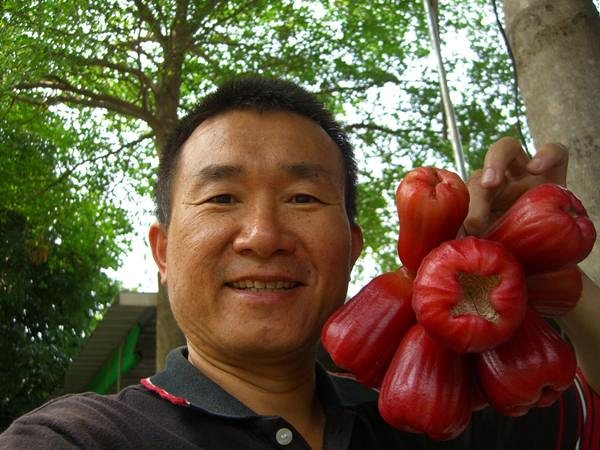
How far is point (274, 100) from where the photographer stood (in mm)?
2143

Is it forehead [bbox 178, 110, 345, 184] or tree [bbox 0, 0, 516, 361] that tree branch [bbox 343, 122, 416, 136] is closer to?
tree [bbox 0, 0, 516, 361]

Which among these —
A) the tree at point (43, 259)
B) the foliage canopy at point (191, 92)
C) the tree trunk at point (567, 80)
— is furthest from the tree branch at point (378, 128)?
the tree trunk at point (567, 80)

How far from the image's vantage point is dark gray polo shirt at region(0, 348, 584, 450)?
1604mm

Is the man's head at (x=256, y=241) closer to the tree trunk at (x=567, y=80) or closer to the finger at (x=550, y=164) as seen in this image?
the finger at (x=550, y=164)

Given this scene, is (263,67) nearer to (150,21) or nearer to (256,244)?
(150,21)

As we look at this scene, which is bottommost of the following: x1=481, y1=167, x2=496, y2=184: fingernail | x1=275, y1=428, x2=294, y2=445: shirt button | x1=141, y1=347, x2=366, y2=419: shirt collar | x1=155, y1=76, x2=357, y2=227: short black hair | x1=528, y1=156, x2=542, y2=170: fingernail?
x1=275, y1=428, x2=294, y2=445: shirt button

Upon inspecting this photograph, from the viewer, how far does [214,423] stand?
5.84 feet

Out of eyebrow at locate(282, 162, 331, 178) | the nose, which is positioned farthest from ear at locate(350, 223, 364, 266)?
the nose

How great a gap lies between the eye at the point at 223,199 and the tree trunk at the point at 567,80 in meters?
1.19

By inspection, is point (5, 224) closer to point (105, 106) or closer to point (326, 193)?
point (105, 106)

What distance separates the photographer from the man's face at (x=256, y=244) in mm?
1809

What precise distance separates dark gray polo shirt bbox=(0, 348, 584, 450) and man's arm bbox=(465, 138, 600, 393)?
202 mm

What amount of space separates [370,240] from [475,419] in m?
7.29

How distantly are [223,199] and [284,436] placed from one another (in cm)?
60
